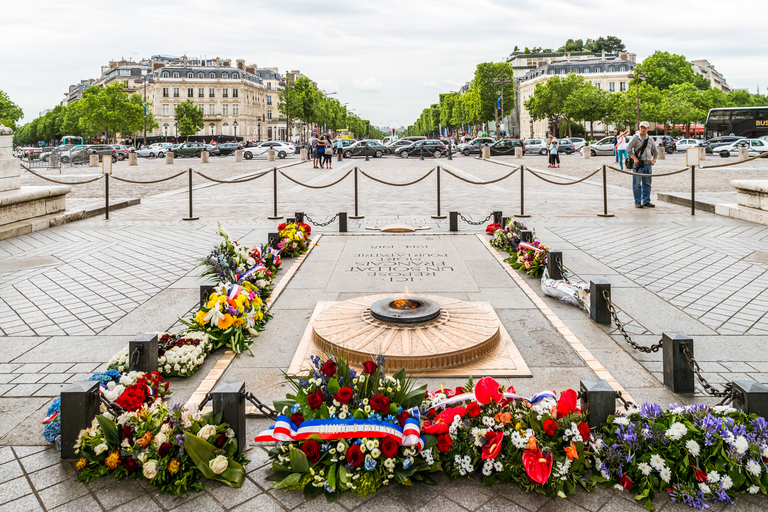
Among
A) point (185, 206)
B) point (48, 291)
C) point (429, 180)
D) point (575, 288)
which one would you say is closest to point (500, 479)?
point (575, 288)

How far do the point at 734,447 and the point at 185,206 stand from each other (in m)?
15.0

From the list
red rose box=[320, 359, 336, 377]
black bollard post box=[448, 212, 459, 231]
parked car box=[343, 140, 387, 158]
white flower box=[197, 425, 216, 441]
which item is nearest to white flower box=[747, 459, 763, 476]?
red rose box=[320, 359, 336, 377]

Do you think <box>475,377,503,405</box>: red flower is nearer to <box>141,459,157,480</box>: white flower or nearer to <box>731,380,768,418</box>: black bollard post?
<box>731,380,768,418</box>: black bollard post

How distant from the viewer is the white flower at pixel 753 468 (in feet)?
9.77

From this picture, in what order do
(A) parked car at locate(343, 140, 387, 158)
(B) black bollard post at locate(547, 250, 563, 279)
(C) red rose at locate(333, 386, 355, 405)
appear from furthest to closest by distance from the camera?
1. (A) parked car at locate(343, 140, 387, 158)
2. (B) black bollard post at locate(547, 250, 563, 279)
3. (C) red rose at locate(333, 386, 355, 405)

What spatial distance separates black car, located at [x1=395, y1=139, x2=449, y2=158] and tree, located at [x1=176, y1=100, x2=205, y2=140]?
56.4 meters

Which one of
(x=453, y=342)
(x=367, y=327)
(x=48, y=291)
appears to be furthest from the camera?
(x=48, y=291)

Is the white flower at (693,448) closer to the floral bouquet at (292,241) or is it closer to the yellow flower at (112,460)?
the yellow flower at (112,460)

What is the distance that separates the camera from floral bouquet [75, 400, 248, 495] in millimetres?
3121

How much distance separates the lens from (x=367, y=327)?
499 centimetres

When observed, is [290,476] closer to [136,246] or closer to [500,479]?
[500,479]

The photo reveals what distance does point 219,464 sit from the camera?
123 inches

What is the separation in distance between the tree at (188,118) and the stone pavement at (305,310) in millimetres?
90782

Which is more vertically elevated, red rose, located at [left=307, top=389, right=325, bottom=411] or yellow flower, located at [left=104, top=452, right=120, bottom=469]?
red rose, located at [left=307, top=389, right=325, bottom=411]
